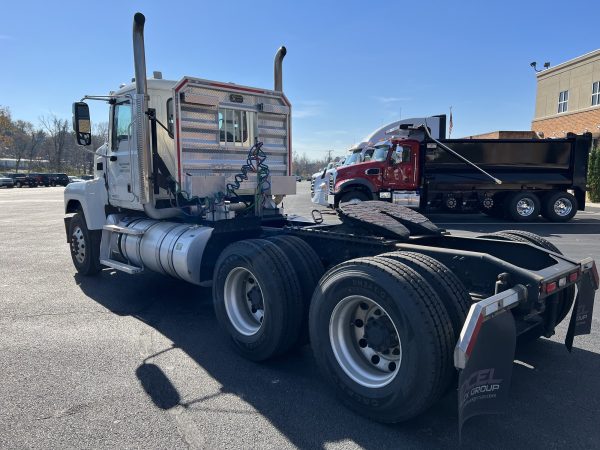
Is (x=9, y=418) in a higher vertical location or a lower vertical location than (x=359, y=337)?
lower

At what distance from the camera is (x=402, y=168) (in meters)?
15.3

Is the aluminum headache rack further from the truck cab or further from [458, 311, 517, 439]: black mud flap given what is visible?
the truck cab

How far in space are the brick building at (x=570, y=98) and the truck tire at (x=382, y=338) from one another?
30031 millimetres

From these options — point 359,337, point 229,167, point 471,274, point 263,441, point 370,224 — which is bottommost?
point 263,441

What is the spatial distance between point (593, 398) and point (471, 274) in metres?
1.25

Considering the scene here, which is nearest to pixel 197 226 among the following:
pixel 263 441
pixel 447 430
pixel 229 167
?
pixel 229 167

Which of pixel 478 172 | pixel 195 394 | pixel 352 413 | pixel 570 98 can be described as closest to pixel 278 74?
pixel 195 394

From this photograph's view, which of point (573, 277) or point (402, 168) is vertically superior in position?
point (402, 168)

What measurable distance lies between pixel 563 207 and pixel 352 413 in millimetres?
15264

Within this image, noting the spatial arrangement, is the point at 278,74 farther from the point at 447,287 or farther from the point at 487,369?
the point at 487,369

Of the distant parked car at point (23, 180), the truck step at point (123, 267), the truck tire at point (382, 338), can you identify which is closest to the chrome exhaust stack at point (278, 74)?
the truck step at point (123, 267)

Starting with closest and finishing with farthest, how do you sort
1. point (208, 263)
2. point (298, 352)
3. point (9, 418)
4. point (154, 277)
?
point (9, 418), point (298, 352), point (208, 263), point (154, 277)

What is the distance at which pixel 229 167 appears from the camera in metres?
6.16

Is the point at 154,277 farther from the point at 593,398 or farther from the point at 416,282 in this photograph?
the point at 593,398
